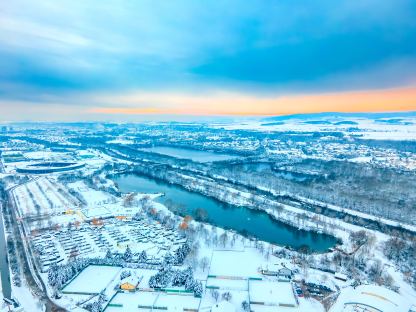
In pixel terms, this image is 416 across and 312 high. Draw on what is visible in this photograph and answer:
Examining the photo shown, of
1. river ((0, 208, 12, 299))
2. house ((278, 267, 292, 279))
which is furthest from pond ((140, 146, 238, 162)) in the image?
house ((278, 267, 292, 279))

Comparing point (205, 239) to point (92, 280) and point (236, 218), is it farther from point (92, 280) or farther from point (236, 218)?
point (92, 280)

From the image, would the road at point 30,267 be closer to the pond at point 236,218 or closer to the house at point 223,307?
the house at point 223,307

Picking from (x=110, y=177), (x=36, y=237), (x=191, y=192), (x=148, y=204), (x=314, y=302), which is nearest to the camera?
(x=314, y=302)

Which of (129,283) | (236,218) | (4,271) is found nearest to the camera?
(129,283)

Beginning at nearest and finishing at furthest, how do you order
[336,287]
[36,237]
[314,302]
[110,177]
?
1. [314,302]
2. [336,287]
3. [36,237]
4. [110,177]

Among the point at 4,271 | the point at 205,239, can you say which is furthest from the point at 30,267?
the point at 205,239

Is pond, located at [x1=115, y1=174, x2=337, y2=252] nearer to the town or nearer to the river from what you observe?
the town

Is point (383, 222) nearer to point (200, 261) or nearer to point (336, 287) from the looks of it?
point (336, 287)

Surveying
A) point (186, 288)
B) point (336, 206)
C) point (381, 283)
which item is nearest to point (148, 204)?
point (186, 288)
